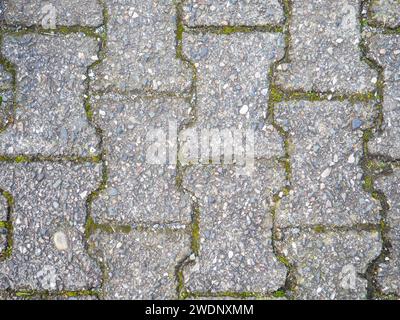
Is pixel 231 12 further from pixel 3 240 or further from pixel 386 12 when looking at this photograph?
pixel 3 240

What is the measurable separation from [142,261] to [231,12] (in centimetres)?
104

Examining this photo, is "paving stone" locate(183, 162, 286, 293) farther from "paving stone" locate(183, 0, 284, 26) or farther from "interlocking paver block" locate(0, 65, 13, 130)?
"interlocking paver block" locate(0, 65, 13, 130)

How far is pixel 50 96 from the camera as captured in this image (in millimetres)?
2279

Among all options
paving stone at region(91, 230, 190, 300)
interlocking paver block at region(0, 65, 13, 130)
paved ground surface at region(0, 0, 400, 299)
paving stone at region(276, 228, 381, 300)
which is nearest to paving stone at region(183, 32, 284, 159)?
paved ground surface at region(0, 0, 400, 299)

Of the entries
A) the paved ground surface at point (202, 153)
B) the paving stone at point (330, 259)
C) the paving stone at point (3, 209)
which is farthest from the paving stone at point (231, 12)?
the paving stone at point (3, 209)

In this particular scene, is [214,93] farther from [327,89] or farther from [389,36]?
[389,36]

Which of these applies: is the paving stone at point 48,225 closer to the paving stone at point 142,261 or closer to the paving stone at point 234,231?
the paving stone at point 142,261

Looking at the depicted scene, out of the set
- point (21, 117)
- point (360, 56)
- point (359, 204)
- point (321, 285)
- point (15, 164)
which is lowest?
point (321, 285)

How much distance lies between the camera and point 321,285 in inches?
86.0

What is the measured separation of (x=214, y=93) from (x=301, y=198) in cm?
53

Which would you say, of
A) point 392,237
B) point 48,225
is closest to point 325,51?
point 392,237

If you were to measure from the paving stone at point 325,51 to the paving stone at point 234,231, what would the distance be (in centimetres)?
37

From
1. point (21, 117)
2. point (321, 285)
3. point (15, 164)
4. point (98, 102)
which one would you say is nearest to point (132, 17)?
point (98, 102)

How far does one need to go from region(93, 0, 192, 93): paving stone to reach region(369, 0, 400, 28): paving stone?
0.76m
